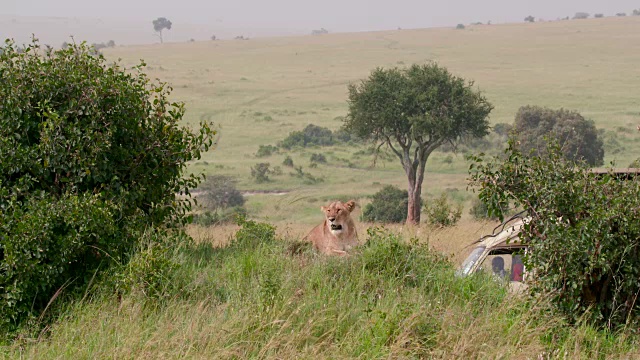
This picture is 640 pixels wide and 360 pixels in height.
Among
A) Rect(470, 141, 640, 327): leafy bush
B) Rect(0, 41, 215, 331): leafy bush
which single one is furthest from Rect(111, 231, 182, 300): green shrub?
Rect(470, 141, 640, 327): leafy bush

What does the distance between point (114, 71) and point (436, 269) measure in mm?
3881

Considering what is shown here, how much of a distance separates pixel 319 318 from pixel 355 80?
289 ft

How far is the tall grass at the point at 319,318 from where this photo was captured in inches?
253

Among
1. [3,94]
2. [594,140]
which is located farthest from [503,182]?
[594,140]

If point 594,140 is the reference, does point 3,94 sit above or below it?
above

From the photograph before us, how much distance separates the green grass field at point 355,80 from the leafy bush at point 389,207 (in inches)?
117

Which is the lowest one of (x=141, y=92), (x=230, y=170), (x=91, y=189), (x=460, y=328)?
(x=230, y=170)

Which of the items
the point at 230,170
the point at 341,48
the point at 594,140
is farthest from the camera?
the point at 341,48

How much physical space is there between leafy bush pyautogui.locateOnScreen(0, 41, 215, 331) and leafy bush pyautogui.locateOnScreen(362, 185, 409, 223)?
23362 mm

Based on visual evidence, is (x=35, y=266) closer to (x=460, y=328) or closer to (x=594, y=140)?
(x=460, y=328)

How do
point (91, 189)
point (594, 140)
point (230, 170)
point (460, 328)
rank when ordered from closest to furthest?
point (460, 328)
point (91, 189)
point (594, 140)
point (230, 170)

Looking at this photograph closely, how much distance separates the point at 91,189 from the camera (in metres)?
8.43

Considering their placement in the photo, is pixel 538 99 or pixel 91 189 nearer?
pixel 91 189

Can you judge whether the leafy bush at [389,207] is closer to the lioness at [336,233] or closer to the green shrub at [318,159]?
the green shrub at [318,159]
